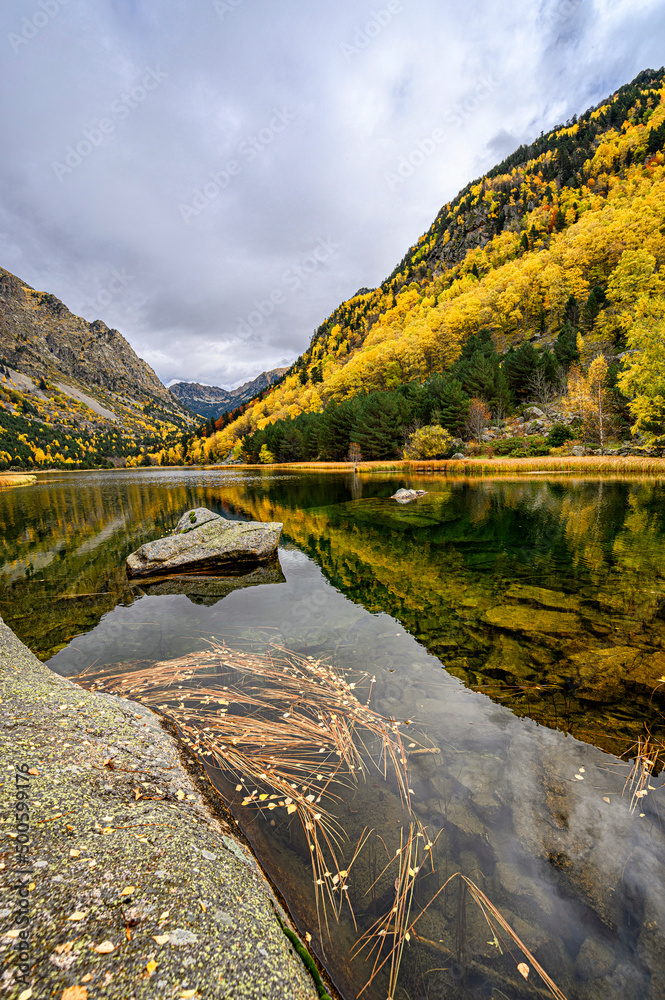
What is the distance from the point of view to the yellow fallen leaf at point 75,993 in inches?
68.0

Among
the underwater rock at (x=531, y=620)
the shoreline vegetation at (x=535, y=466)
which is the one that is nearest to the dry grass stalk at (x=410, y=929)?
the underwater rock at (x=531, y=620)

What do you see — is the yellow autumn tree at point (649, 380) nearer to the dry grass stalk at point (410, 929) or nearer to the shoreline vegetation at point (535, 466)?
the shoreline vegetation at point (535, 466)

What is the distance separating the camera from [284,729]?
5.43 meters

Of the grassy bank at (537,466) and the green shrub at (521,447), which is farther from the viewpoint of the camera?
the green shrub at (521,447)

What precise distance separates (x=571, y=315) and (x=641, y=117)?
124 m

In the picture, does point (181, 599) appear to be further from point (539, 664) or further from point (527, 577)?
point (527, 577)

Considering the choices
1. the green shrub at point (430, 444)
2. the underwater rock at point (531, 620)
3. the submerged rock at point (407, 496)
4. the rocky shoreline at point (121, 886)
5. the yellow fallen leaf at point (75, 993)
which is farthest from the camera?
the green shrub at point (430, 444)

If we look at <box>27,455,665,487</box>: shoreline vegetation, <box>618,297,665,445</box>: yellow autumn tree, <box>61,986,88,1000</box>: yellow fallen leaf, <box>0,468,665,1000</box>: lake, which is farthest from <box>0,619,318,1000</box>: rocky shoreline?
<box>618,297,665,445</box>: yellow autumn tree

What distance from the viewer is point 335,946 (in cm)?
295

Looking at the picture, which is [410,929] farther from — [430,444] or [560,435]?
[430,444]

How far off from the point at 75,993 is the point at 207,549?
12822mm

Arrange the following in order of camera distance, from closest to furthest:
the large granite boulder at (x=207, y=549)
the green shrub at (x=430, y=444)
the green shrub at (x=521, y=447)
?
1. the large granite boulder at (x=207, y=549)
2. the green shrub at (x=521, y=447)
3. the green shrub at (x=430, y=444)

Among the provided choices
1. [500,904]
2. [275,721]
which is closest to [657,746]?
[500,904]

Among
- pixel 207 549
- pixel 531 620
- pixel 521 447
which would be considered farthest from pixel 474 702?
pixel 521 447
